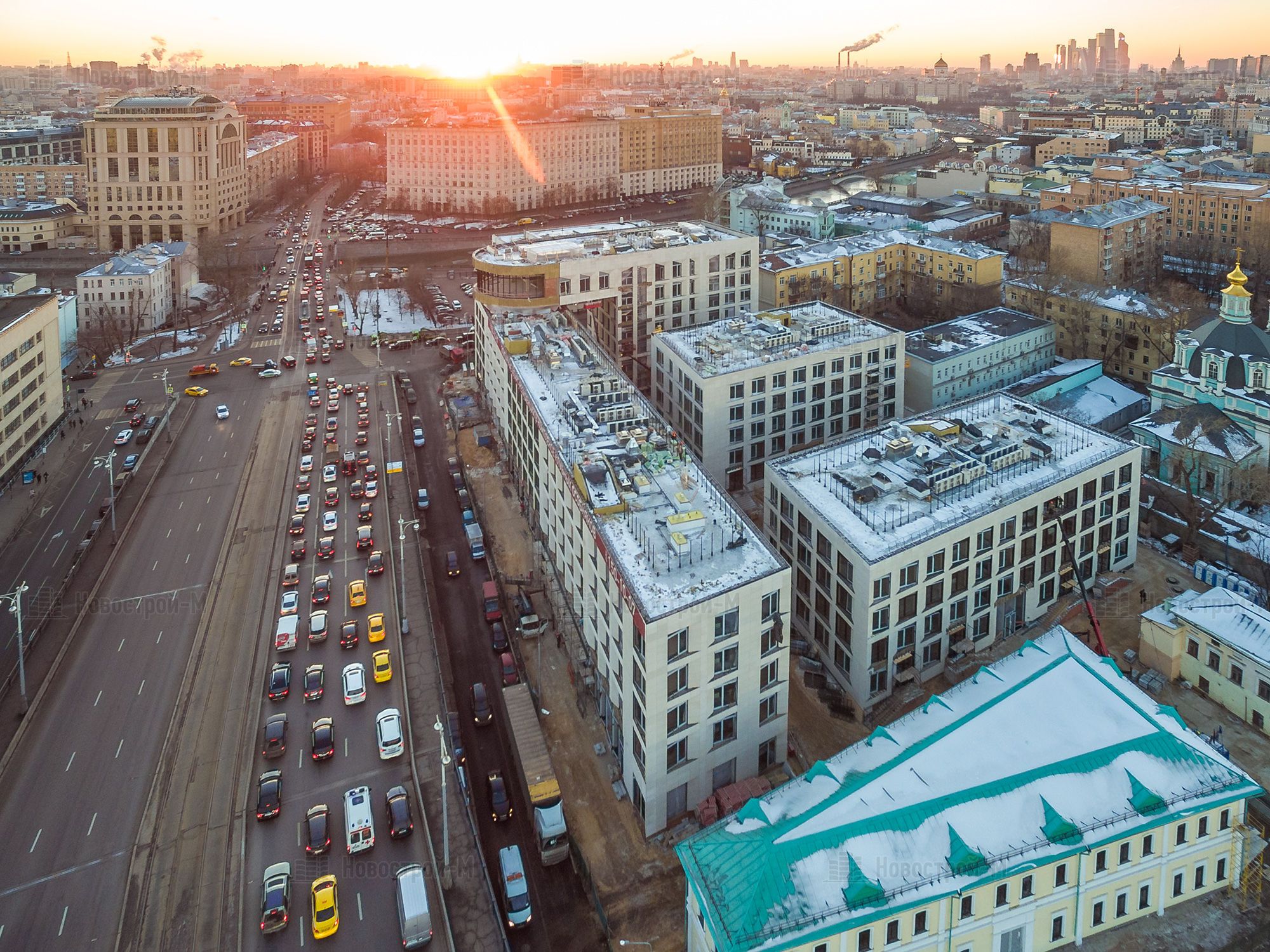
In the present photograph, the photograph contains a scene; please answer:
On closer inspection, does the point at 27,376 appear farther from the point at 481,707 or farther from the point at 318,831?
the point at 318,831

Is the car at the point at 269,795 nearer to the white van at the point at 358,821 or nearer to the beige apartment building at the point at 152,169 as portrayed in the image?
the white van at the point at 358,821

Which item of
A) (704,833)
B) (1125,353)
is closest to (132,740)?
(704,833)

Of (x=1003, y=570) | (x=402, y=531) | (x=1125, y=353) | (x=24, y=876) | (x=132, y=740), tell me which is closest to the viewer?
(x=24, y=876)

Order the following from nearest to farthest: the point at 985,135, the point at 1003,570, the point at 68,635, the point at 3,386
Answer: the point at 1003,570 → the point at 68,635 → the point at 3,386 → the point at 985,135

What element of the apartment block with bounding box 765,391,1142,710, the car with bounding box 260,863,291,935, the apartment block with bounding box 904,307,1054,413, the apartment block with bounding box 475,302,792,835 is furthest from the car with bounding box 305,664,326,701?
the apartment block with bounding box 904,307,1054,413

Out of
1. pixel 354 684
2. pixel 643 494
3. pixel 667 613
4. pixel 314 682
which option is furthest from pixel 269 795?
pixel 643 494

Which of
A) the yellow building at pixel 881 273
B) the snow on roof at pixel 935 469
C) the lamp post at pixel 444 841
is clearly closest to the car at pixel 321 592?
the lamp post at pixel 444 841

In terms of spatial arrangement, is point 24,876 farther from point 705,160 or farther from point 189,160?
point 705,160
